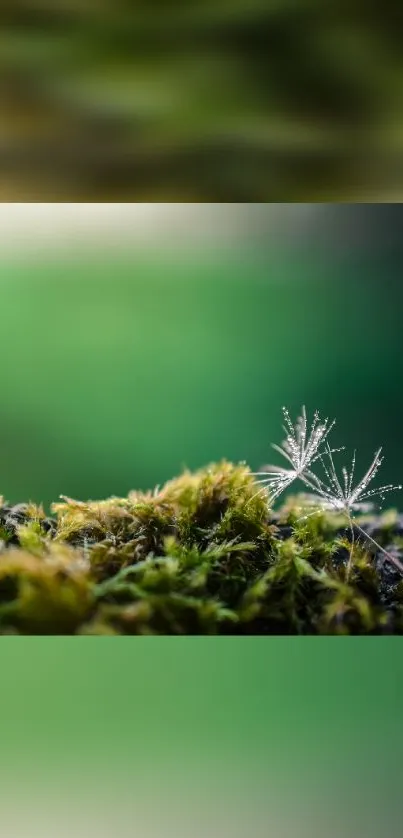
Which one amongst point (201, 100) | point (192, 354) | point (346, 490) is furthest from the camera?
point (192, 354)

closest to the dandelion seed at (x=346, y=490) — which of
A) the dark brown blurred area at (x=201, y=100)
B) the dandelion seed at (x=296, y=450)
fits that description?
the dandelion seed at (x=296, y=450)

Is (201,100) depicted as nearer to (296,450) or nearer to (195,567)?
(296,450)

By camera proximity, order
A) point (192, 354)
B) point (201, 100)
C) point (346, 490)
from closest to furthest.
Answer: point (201, 100)
point (346, 490)
point (192, 354)

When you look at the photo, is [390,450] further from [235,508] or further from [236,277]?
[236,277]

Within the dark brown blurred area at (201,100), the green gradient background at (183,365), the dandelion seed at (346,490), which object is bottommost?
the dandelion seed at (346,490)

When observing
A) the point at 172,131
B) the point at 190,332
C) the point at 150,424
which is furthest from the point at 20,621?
the point at 172,131

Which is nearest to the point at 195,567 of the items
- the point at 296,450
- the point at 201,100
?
the point at 296,450

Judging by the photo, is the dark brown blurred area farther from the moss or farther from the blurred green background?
the moss

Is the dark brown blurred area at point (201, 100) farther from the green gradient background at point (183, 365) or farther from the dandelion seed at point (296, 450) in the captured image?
the dandelion seed at point (296, 450)
